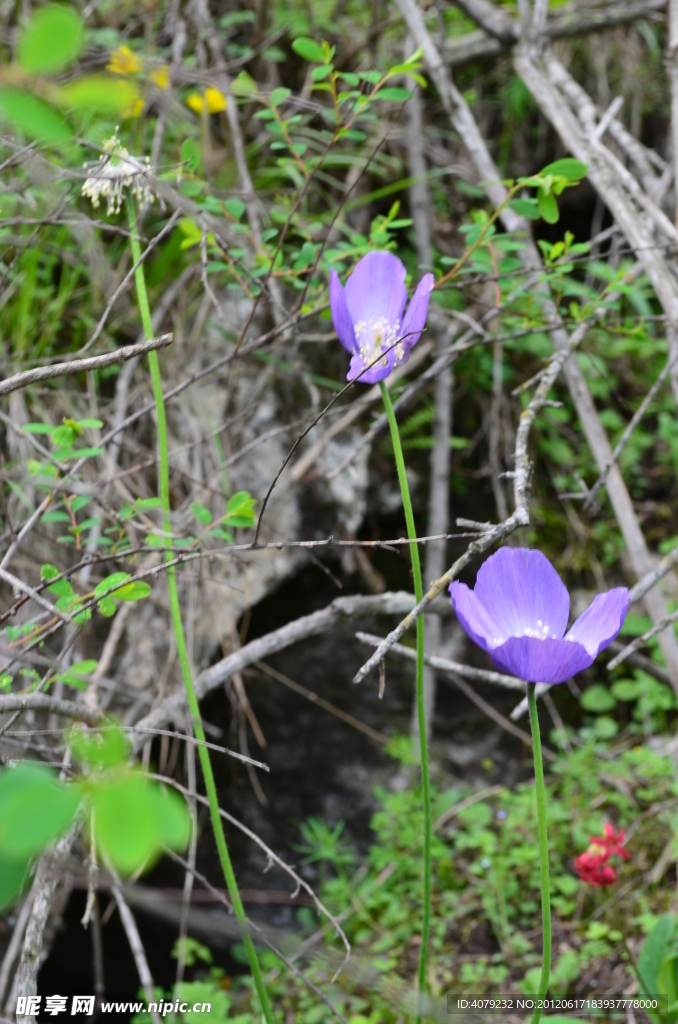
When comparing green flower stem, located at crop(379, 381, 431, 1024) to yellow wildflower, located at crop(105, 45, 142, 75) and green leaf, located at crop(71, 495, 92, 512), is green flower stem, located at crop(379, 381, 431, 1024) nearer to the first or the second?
green leaf, located at crop(71, 495, 92, 512)

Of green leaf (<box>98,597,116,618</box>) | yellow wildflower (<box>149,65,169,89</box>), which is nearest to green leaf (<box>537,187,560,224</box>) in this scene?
green leaf (<box>98,597,116,618</box>)

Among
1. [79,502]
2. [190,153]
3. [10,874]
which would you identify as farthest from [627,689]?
[10,874]

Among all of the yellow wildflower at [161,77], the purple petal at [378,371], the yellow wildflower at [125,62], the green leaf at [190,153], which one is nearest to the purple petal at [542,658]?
the purple petal at [378,371]

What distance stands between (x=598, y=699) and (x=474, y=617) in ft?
5.46

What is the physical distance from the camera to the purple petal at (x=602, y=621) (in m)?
0.84

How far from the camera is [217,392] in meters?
2.15

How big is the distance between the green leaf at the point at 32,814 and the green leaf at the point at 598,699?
2182 mm

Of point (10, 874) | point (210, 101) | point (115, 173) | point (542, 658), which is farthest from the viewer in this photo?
point (210, 101)

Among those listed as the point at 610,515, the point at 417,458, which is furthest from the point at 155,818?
the point at 610,515

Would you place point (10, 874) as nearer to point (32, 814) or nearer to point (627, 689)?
point (32, 814)

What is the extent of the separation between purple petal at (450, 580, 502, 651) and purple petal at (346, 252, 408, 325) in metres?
0.36

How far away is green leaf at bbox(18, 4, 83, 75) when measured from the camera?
0.40 metres

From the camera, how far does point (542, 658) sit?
0.78 metres

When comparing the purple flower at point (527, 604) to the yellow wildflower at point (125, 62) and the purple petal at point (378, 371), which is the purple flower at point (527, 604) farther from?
the yellow wildflower at point (125, 62)
